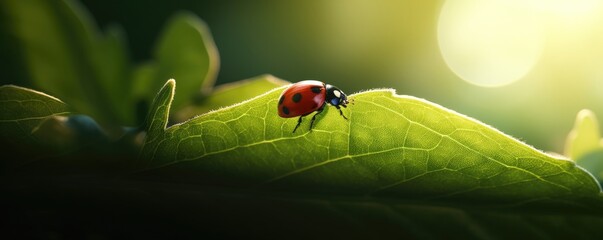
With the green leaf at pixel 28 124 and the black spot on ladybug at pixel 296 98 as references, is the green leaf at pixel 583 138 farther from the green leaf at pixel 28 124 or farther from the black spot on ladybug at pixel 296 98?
the green leaf at pixel 28 124

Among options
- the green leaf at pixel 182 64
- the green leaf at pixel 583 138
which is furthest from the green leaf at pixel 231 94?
the green leaf at pixel 583 138

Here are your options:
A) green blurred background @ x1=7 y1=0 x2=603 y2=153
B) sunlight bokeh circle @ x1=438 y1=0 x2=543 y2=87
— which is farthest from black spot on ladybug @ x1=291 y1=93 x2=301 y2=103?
sunlight bokeh circle @ x1=438 y1=0 x2=543 y2=87

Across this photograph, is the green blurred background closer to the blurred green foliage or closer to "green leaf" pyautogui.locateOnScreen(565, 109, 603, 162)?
the blurred green foliage

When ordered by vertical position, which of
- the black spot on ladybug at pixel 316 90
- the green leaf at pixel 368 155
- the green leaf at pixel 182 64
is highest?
the green leaf at pixel 182 64

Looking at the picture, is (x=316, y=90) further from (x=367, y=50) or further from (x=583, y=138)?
(x=367, y=50)

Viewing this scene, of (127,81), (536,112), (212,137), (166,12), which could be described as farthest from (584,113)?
(166,12)

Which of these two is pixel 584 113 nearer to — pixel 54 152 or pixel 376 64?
pixel 54 152

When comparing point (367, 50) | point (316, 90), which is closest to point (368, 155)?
point (316, 90)
